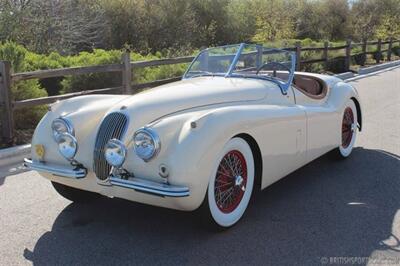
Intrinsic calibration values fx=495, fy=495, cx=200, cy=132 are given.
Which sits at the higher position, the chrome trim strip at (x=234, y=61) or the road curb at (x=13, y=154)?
the chrome trim strip at (x=234, y=61)

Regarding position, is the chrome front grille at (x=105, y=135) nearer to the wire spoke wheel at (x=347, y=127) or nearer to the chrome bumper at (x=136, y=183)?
the chrome bumper at (x=136, y=183)

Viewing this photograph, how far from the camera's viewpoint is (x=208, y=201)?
3838 mm

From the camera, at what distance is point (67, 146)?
4172 mm

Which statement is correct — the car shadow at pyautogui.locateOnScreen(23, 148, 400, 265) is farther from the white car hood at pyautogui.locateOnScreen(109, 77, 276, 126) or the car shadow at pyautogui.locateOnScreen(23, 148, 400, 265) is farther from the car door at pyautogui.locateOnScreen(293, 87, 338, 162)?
the white car hood at pyautogui.locateOnScreen(109, 77, 276, 126)

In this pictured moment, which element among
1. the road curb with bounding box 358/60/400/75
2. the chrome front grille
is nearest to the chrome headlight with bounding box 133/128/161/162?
the chrome front grille

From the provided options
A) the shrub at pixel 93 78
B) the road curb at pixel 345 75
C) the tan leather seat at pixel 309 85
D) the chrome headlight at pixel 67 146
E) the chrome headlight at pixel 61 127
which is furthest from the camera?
the road curb at pixel 345 75

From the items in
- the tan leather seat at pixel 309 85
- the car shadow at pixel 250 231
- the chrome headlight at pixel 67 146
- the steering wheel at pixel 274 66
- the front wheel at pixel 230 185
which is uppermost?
the steering wheel at pixel 274 66

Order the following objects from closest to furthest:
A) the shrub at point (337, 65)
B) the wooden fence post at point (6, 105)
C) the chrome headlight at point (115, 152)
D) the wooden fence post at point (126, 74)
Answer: the chrome headlight at point (115, 152)
the wooden fence post at point (6, 105)
the wooden fence post at point (126, 74)
the shrub at point (337, 65)

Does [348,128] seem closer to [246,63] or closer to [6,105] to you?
[246,63]

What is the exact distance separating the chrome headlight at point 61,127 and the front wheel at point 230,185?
1322mm

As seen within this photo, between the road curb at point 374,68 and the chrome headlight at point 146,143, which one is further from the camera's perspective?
the road curb at point 374,68

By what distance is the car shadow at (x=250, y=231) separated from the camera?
144 inches

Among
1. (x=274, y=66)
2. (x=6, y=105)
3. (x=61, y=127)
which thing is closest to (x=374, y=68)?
(x=274, y=66)

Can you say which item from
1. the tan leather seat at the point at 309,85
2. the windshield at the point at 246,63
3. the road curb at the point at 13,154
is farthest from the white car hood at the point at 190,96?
the road curb at the point at 13,154
